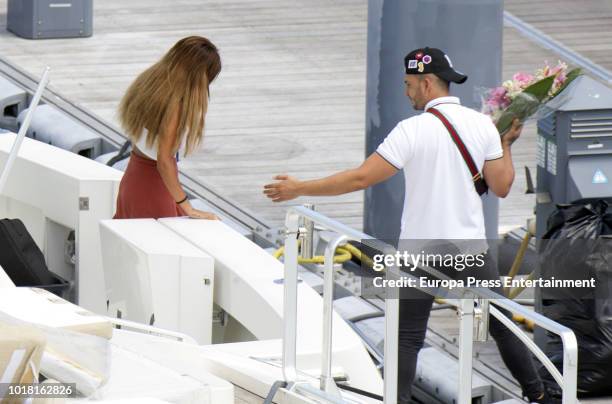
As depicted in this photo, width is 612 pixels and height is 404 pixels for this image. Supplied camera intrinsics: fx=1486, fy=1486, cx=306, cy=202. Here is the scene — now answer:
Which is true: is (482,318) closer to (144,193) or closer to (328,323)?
(328,323)

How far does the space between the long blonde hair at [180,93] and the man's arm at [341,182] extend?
0.60 meters

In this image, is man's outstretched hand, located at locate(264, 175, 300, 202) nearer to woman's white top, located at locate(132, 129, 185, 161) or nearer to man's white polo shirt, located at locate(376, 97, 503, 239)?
man's white polo shirt, located at locate(376, 97, 503, 239)

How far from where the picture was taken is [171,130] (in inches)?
257

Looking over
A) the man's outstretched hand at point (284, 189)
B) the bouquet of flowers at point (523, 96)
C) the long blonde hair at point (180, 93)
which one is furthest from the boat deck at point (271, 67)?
the man's outstretched hand at point (284, 189)

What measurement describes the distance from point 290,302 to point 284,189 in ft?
4.18

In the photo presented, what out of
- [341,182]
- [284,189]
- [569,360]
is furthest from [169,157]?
[569,360]

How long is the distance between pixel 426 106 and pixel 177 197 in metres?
1.34

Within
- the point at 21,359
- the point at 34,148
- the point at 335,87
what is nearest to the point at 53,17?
the point at 335,87

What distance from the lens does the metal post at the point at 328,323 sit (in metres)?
4.79

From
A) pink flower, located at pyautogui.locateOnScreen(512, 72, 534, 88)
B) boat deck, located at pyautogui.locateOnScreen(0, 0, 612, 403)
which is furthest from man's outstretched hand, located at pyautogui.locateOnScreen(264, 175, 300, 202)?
boat deck, located at pyautogui.locateOnScreen(0, 0, 612, 403)

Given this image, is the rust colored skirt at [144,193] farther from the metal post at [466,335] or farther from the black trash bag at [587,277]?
the metal post at [466,335]

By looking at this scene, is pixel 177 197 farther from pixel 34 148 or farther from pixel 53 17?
pixel 53 17

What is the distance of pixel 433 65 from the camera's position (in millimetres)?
5977

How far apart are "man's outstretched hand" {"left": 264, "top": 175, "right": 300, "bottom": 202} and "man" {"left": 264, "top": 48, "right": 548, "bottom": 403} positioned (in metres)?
0.09
